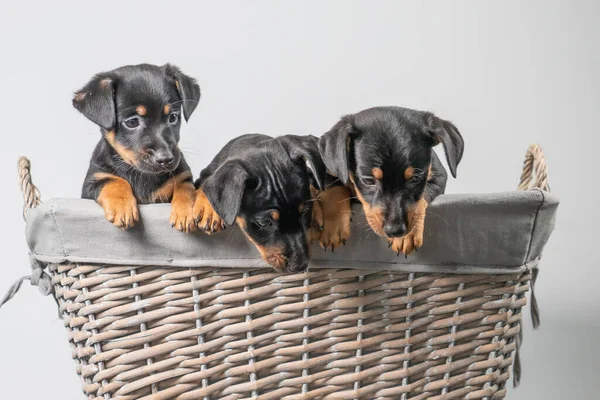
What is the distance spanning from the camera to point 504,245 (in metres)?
2.36

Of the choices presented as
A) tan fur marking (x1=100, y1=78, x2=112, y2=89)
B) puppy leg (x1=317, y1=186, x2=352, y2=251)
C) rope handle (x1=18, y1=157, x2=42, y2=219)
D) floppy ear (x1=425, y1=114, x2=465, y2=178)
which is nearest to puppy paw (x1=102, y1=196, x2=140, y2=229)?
rope handle (x1=18, y1=157, x2=42, y2=219)

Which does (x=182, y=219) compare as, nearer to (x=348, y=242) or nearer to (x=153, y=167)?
(x=153, y=167)

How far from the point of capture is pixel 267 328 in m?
2.29

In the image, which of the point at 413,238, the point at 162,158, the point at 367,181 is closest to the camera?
the point at 413,238

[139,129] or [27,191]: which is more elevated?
[139,129]

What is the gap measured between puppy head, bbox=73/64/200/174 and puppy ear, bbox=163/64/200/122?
42 millimetres

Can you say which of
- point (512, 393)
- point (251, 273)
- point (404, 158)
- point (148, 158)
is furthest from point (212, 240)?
point (512, 393)

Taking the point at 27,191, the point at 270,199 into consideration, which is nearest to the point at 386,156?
the point at 270,199

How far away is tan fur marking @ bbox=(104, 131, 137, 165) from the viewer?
253 cm

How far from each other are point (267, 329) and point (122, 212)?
0.61m

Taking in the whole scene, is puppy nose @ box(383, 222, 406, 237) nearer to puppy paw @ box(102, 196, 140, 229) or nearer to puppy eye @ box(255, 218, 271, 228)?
puppy eye @ box(255, 218, 271, 228)

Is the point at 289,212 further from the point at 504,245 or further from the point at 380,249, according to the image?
the point at 504,245

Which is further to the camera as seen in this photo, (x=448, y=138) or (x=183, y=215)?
(x=448, y=138)

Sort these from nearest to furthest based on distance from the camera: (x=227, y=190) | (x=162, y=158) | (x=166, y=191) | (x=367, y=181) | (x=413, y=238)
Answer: (x=227, y=190)
(x=413, y=238)
(x=367, y=181)
(x=162, y=158)
(x=166, y=191)
